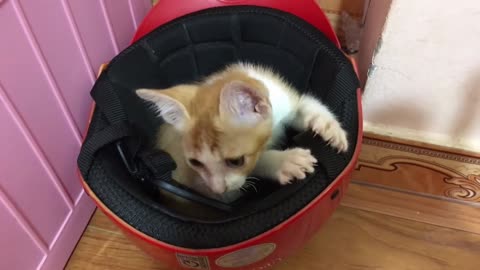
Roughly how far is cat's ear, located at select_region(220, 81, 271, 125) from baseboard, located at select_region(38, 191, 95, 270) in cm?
55

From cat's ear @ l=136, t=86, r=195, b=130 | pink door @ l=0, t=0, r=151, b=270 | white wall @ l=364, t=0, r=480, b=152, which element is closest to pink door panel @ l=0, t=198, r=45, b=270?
pink door @ l=0, t=0, r=151, b=270

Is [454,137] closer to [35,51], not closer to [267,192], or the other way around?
[267,192]

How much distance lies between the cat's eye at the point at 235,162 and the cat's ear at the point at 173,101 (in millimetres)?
125

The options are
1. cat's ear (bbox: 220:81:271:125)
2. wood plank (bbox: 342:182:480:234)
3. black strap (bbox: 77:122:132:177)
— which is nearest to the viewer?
cat's ear (bbox: 220:81:271:125)

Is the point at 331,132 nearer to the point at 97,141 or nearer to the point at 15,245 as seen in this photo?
the point at 97,141

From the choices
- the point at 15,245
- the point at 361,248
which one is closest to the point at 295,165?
Answer: the point at 361,248

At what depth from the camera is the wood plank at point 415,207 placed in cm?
118

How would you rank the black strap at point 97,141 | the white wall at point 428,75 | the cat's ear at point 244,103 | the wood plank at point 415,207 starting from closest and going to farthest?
the cat's ear at point 244,103, the black strap at point 97,141, the white wall at point 428,75, the wood plank at point 415,207

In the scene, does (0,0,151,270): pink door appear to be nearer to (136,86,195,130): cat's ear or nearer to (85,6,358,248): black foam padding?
(85,6,358,248): black foam padding

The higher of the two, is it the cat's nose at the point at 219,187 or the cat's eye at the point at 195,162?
the cat's eye at the point at 195,162

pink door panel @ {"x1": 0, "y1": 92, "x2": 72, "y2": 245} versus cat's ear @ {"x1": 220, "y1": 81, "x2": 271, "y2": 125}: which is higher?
cat's ear @ {"x1": 220, "y1": 81, "x2": 271, "y2": 125}

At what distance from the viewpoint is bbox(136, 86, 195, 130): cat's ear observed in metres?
0.84

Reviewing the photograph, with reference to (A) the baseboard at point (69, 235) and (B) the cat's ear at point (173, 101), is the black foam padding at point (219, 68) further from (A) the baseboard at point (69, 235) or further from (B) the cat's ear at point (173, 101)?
(A) the baseboard at point (69, 235)

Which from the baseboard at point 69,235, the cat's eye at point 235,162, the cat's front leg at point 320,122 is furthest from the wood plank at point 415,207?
the baseboard at point 69,235
